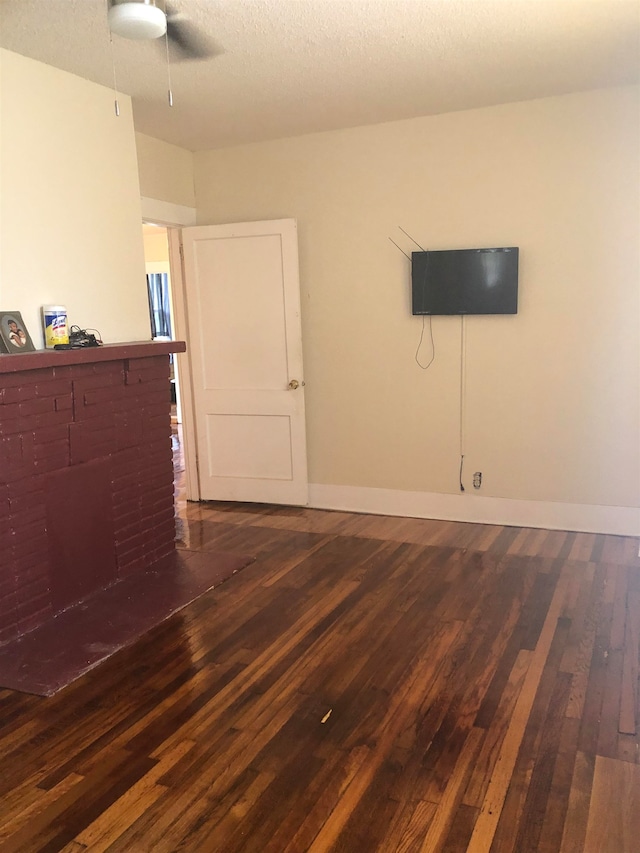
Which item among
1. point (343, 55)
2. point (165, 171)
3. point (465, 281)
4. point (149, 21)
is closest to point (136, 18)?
point (149, 21)

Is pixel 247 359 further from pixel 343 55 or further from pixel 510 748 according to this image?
pixel 510 748

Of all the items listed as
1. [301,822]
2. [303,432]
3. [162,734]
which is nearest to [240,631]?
[162,734]

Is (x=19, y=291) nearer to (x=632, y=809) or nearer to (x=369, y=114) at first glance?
(x=369, y=114)

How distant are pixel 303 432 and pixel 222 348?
87 cm

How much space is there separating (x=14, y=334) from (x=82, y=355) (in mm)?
310

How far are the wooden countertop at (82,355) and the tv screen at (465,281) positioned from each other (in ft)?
5.33

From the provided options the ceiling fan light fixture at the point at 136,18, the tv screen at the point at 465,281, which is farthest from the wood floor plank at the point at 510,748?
the ceiling fan light fixture at the point at 136,18

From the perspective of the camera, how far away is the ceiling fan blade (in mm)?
2947

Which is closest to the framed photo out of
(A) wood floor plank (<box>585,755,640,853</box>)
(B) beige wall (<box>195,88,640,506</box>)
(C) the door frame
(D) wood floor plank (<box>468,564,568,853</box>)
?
(C) the door frame

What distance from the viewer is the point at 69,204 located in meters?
3.63

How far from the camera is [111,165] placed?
390cm

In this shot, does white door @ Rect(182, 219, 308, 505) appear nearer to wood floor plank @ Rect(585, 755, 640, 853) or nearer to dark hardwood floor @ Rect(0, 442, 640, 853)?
dark hardwood floor @ Rect(0, 442, 640, 853)

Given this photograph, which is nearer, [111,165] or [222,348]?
[111,165]

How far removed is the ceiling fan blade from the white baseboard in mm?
2947
